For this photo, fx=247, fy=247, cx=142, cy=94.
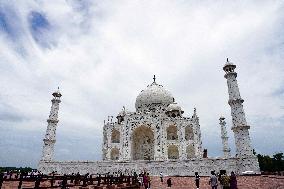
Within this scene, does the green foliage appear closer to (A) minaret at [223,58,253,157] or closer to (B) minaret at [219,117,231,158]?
(B) minaret at [219,117,231,158]

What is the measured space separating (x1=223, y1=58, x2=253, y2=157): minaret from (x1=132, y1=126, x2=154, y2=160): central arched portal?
1324 cm

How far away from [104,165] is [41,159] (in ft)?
26.7

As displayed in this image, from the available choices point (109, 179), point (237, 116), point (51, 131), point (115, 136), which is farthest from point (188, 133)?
point (109, 179)

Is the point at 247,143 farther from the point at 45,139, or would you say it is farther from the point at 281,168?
the point at 45,139

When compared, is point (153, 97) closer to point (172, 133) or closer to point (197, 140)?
point (172, 133)

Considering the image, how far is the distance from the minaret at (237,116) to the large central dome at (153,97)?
47.6ft

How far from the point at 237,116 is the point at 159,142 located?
1113 cm

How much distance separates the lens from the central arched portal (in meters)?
34.6

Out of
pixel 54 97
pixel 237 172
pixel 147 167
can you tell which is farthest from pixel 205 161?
pixel 54 97

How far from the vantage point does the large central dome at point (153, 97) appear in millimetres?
39281

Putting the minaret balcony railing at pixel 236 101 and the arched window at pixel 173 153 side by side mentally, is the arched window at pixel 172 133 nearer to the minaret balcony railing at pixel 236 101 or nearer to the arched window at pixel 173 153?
the arched window at pixel 173 153

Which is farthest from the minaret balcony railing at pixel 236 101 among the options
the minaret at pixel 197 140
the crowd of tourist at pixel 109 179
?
the crowd of tourist at pixel 109 179

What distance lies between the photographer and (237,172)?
21875 millimetres

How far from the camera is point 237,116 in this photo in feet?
78.8
